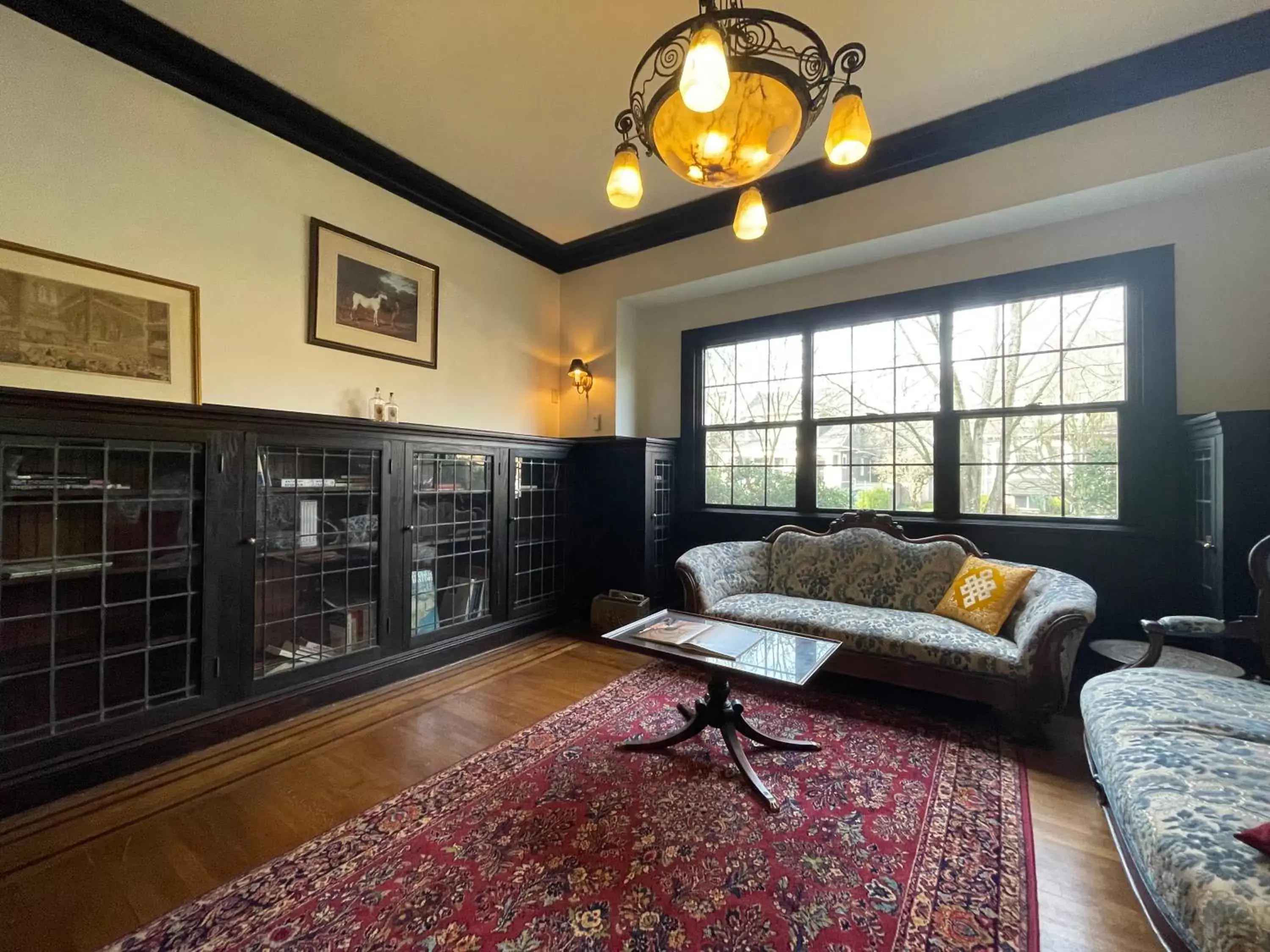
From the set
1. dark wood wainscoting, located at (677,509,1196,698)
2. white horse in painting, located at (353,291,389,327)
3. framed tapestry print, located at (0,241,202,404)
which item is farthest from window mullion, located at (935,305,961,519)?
framed tapestry print, located at (0,241,202,404)

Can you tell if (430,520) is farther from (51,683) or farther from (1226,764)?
(1226,764)

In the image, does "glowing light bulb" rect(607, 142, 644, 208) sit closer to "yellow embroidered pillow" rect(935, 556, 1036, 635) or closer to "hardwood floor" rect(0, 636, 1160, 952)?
"hardwood floor" rect(0, 636, 1160, 952)

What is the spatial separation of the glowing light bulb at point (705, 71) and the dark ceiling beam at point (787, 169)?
2361 millimetres

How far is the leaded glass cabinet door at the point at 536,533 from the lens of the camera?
3557 mm

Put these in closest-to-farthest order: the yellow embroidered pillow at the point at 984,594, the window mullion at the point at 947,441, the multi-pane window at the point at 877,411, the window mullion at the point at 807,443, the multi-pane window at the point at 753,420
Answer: the yellow embroidered pillow at the point at 984,594 < the window mullion at the point at 947,441 < the multi-pane window at the point at 877,411 < the window mullion at the point at 807,443 < the multi-pane window at the point at 753,420

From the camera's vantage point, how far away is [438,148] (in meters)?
2.99

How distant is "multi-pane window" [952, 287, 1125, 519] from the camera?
2818 mm

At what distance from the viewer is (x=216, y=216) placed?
2443 millimetres

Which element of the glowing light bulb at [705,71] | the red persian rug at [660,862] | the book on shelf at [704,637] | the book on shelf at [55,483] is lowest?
the red persian rug at [660,862]

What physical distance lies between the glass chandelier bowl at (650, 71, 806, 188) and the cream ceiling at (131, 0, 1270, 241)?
1047 millimetres

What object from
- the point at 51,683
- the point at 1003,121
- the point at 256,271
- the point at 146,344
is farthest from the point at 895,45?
the point at 51,683

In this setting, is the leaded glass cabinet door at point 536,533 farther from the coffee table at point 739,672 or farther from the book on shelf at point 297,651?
the coffee table at point 739,672

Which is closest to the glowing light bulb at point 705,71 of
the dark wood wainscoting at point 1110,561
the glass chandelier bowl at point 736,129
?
the glass chandelier bowl at point 736,129

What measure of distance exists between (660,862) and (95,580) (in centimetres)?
232
